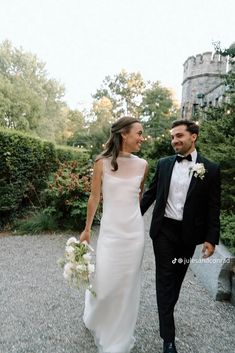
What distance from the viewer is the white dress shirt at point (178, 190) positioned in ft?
9.50

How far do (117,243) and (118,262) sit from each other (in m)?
0.16

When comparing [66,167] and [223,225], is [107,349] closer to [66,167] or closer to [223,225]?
[223,225]

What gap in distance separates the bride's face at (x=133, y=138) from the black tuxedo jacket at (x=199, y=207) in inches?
14.1

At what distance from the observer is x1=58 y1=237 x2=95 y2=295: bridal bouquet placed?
2717 mm

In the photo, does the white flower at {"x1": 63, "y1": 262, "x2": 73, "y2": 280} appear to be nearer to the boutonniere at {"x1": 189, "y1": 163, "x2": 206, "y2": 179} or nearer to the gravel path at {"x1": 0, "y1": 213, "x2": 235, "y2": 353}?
the gravel path at {"x1": 0, "y1": 213, "x2": 235, "y2": 353}

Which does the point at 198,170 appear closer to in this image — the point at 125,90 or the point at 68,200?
the point at 68,200

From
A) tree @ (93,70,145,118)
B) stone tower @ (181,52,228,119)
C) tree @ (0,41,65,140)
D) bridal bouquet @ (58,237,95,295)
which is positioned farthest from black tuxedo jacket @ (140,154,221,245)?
tree @ (93,70,145,118)

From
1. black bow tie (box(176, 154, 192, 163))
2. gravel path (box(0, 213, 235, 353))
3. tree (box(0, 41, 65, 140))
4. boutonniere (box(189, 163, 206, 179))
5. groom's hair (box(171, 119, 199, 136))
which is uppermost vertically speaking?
tree (box(0, 41, 65, 140))

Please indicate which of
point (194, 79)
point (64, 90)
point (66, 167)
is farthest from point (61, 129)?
point (66, 167)

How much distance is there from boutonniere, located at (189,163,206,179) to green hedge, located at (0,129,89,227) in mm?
5110

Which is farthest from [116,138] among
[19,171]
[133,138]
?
[19,171]

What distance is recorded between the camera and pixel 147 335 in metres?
3.20

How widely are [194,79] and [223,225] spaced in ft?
76.4

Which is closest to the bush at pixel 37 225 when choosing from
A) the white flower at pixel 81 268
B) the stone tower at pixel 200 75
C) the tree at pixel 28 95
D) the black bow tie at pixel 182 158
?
the white flower at pixel 81 268
